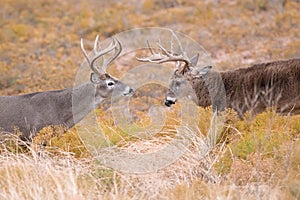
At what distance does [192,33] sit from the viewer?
23.8m

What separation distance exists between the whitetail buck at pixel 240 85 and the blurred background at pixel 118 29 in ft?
15.1

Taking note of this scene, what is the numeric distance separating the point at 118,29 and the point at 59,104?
1491cm

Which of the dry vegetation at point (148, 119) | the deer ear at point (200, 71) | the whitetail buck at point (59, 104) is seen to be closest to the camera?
the dry vegetation at point (148, 119)

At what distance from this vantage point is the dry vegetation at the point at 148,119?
7.81 m

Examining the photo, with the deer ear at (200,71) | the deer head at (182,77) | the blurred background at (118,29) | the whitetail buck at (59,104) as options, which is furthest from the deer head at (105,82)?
the blurred background at (118,29)

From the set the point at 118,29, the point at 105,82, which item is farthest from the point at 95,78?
the point at 118,29

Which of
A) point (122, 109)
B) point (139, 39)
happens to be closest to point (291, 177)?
point (122, 109)

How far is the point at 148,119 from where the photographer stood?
38.9 feet

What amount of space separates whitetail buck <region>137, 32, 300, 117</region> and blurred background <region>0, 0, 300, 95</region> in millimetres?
4612

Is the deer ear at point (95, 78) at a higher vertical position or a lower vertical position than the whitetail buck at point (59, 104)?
higher

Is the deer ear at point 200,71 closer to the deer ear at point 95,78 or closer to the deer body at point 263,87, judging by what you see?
the deer body at point 263,87

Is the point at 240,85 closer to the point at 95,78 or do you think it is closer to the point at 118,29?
the point at 95,78

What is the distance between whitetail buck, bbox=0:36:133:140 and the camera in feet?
35.6

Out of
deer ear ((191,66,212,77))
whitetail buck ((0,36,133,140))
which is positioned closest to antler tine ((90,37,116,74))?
whitetail buck ((0,36,133,140))
